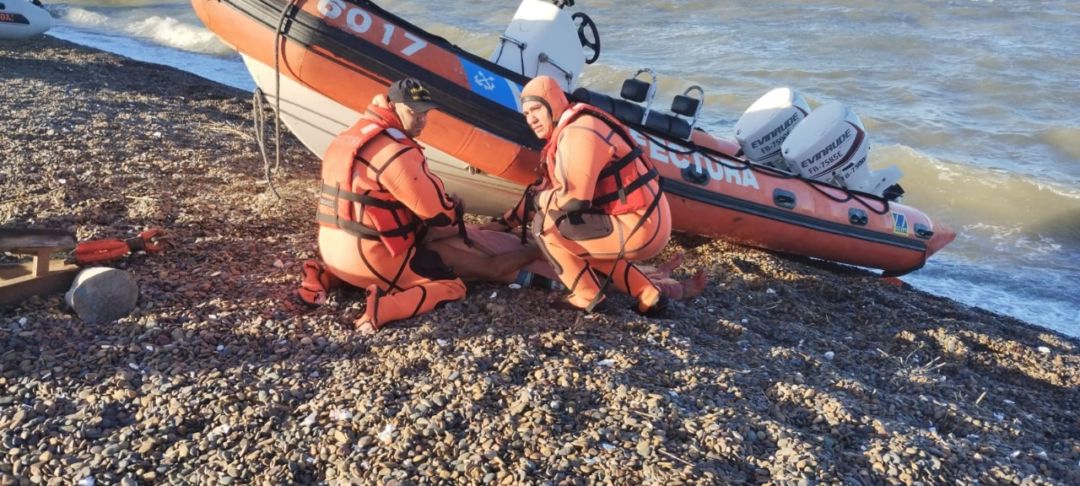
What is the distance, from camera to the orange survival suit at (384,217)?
122 inches

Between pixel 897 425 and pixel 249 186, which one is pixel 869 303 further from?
pixel 249 186

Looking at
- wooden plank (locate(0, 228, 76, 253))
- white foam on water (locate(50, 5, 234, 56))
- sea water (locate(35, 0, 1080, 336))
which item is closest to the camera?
wooden plank (locate(0, 228, 76, 253))

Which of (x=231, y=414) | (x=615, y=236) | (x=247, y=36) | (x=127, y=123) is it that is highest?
(x=247, y=36)

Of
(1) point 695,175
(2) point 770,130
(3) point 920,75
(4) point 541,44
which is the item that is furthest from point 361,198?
(3) point 920,75

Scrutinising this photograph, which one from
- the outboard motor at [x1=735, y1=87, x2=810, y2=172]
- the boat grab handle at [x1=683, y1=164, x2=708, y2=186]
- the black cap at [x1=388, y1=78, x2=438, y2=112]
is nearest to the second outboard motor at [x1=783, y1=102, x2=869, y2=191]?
the outboard motor at [x1=735, y1=87, x2=810, y2=172]

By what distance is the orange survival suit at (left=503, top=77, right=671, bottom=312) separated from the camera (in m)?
3.25

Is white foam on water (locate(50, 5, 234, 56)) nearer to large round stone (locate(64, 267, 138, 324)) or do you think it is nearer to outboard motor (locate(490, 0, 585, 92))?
outboard motor (locate(490, 0, 585, 92))

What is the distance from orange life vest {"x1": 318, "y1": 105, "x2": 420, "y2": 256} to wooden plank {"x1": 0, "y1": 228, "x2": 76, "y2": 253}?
90 cm

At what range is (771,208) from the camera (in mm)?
4668

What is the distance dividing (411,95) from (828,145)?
2.81 metres

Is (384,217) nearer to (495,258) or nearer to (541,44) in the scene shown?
(495,258)

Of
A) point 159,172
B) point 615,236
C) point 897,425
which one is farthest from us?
point 159,172

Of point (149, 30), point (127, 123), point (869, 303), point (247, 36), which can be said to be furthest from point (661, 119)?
point (149, 30)

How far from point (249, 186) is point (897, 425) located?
3699 millimetres
